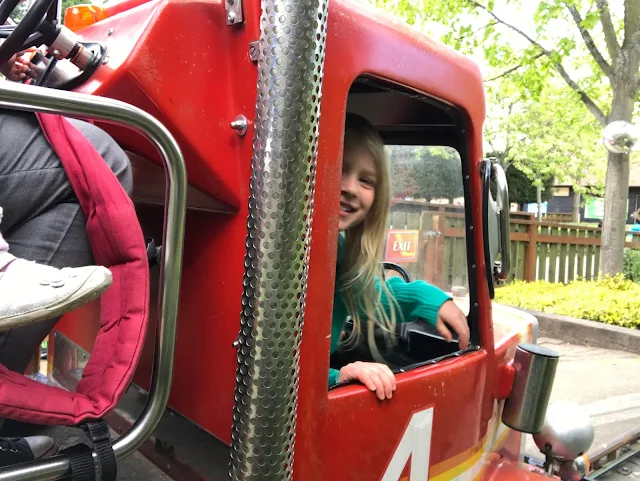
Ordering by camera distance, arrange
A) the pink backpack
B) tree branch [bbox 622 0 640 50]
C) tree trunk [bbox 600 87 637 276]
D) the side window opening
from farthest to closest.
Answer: tree trunk [bbox 600 87 637 276] → tree branch [bbox 622 0 640 50] → the side window opening → the pink backpack

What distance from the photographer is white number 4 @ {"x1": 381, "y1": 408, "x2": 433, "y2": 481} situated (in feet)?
4.42

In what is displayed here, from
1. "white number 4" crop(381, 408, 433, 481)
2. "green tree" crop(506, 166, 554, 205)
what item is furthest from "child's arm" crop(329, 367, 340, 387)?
"green tree" crop(506, 166, 554, 205)

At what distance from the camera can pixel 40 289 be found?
0.79m

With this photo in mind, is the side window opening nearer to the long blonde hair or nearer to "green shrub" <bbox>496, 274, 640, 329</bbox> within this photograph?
the long blonde hair

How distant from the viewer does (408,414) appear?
1375 mm

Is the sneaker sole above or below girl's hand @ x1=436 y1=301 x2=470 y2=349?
above

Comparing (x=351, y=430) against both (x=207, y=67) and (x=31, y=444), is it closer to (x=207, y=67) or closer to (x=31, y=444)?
(x=31, y=444)

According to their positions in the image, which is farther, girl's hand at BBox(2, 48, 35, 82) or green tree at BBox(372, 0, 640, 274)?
green tree at BBox(372, 0, 640, 274)

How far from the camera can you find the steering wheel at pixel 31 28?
3.26ft

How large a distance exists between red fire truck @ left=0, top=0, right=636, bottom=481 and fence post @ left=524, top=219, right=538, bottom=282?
9.01 m

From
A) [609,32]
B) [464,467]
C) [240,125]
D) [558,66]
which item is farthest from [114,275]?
[609,32]

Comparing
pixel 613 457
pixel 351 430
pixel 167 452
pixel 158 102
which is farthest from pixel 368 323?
pixel 613 457

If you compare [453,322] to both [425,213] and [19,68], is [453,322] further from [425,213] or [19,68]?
[19,68]

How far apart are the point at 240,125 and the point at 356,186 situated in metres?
0.64
